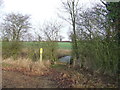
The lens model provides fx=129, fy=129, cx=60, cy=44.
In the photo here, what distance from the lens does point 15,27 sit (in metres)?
11.5

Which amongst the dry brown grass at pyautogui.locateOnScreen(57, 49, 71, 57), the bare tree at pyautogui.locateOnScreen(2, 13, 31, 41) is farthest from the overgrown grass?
the bare tree at pyautogui.locateOnScreen(2, 13, 31, 41)

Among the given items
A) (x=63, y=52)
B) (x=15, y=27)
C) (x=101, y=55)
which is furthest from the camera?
(x=15, y=27)

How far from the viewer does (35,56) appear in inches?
363

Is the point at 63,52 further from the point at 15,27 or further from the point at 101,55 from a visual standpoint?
the point at 15,27

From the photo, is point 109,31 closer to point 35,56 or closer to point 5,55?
point 35,56

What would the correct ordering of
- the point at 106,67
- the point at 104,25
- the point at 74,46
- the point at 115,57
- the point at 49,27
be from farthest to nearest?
the point at 49,27
the point at 74,46
the point at 104,25
the point at 106,67
the point at 115,57

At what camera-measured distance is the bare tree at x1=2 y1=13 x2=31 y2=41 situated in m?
9.98

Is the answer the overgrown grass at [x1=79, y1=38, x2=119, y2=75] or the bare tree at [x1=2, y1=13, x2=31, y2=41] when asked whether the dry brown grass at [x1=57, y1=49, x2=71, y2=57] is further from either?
the bare tree at [x1=2, y1=13, x2=31, y2=41]

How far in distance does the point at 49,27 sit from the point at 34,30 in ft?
3.94

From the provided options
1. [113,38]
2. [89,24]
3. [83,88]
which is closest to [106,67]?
[113,38]

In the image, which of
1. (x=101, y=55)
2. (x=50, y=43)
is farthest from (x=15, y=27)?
(x=101, y=55)

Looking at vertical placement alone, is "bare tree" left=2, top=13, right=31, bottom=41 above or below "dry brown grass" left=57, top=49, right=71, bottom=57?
above

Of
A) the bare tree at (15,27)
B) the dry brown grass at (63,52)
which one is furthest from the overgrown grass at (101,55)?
the bare tree at (15,27)

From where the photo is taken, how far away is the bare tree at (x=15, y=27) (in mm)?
9980
